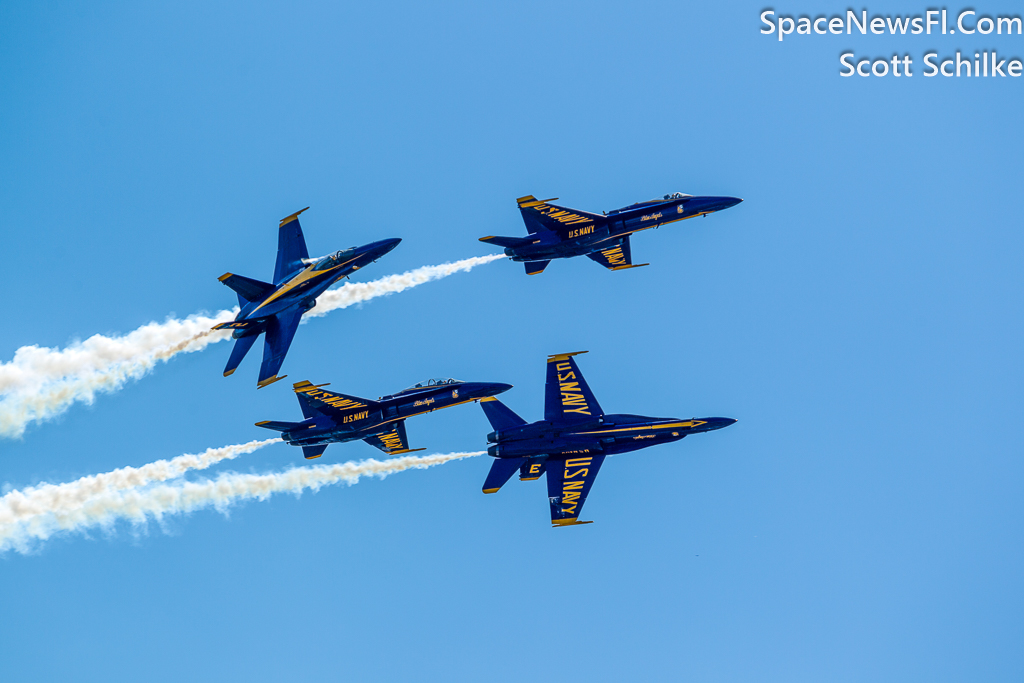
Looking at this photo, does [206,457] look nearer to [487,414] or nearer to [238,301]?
[238,301]

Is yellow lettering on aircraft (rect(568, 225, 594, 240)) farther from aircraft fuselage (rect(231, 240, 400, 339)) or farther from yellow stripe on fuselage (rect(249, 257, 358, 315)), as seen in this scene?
yellow stripe on fuselage (rect(249, 257, 358, 315))

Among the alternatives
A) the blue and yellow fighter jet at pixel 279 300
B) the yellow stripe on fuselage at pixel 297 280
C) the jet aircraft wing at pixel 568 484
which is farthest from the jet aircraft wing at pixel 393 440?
the yellow stripe on fuselage at pixel 297 280

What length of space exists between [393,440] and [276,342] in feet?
30.0

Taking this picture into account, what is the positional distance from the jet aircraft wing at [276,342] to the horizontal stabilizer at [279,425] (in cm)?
313

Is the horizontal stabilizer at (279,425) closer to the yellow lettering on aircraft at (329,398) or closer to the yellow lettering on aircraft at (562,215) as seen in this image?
the yellow lettering on aircraft at (329,398)

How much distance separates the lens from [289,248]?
57250mm

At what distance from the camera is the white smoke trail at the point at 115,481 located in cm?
5547

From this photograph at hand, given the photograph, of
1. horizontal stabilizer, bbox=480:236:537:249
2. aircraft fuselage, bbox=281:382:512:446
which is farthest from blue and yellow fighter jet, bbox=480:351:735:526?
horizontal stabilizer, bbox=480:236:537:249

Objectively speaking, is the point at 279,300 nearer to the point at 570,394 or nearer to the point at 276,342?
the point at 276,342

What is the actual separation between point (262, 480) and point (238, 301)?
11282 mm

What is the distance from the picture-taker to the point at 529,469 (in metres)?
53.2

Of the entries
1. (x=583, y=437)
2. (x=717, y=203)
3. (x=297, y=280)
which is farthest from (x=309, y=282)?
(x=717, y=203)

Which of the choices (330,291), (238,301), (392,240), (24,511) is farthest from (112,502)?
(392,240)

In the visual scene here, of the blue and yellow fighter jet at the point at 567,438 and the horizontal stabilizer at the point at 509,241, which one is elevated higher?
the horizontal stabilizer at the point at 509,241
